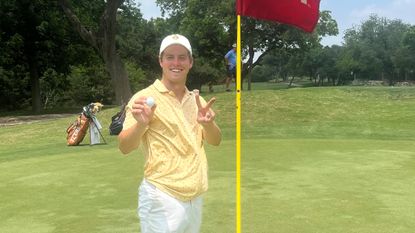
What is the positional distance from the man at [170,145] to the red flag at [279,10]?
5.18 ft

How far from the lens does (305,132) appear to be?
13.2 metres

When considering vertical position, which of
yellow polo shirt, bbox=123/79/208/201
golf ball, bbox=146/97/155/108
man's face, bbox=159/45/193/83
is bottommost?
yellow polo shirt, bbox=123/79/208/201

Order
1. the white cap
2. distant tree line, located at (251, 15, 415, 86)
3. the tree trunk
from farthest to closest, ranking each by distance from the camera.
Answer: distant tree line, located at (251, 15, 415, 86)
the tree trunk
the white cap

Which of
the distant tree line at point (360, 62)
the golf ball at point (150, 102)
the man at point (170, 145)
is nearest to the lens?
the golf ball at point (150, 102)

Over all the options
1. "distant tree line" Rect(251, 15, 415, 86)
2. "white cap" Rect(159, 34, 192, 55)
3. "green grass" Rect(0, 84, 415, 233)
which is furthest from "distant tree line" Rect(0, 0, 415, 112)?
"white cap" Rect(159, 34, 192, 55)

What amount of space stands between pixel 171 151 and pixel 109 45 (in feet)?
70.7

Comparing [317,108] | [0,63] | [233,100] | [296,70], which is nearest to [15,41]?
[0,63]

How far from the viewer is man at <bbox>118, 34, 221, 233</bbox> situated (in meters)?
2.70

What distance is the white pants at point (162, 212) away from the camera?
8.80ft

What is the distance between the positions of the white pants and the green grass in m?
2.18

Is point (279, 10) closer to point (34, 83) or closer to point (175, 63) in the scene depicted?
point (175, 63)

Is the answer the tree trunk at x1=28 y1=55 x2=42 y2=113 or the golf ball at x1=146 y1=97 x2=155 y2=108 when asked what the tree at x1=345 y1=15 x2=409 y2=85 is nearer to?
the tree trunk at x1=28 y1=55 x2=42 y2=113

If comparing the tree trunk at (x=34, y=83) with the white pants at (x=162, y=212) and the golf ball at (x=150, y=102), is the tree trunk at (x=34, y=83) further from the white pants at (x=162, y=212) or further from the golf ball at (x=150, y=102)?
the golf ball at (x=150, y=102)

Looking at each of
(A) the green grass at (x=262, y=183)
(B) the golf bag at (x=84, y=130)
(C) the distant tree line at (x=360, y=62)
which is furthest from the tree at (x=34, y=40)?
(C) the distant tree line at (x=360, y=62)
